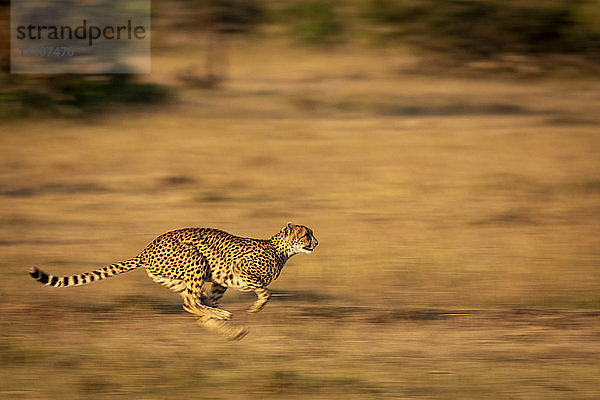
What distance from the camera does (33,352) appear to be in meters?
4.13

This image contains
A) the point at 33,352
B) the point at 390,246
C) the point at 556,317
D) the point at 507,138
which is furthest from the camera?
the point at 507,138

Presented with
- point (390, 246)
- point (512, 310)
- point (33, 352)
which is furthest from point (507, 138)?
point (33, 352)

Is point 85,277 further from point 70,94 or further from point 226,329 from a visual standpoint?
point 70,94

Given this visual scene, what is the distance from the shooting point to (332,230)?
253 inches

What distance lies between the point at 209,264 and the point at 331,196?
3.50m

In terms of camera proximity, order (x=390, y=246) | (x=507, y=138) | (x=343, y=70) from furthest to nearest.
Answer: (x=343, y=70) < (x=507, y=138) < (x=390, y=246)

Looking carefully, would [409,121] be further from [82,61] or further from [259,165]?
[82,61]

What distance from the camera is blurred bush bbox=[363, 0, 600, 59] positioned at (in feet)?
37.3

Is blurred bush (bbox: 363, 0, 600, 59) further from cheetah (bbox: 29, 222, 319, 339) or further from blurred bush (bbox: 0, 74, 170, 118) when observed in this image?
cheetah (bbox: 29, 222, 319, 339)

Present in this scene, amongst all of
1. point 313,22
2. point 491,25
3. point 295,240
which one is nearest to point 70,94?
point 313,22

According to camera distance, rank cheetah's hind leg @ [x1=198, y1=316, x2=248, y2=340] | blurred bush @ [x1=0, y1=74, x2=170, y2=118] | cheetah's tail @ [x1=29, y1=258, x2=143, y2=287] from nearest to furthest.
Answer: cheetah's tail @ [x1=29, y1=258, x2=143, y2=287]
cheetah's hind leg @ [x1=198, y1=316, x2=248, y2=340]
blurred bush @ [x1=0, y1=74, x2=170, y2=118]

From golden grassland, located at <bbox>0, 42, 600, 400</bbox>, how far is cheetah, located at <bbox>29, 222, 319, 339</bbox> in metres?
0.31

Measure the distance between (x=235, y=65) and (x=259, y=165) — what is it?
4920 mm

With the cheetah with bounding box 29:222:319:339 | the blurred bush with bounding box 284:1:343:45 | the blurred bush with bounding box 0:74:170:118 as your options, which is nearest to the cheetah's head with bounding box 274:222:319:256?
the cheetah with bounding box 29:222:319:339
